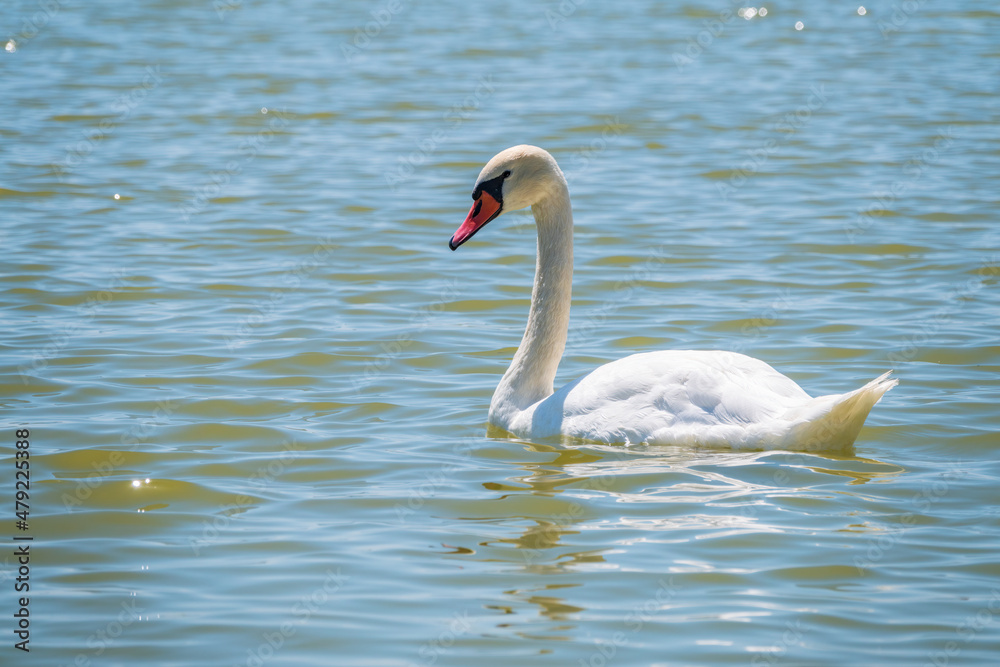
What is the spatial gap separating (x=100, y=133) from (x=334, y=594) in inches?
498

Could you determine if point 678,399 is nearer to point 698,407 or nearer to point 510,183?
point 698,407

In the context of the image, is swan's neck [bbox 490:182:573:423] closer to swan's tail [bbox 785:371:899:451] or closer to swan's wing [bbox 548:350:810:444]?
swan's wing [bbox 548:350:810:444]

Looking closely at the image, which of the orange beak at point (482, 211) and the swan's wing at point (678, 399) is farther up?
the orange beak at point (482, 211)

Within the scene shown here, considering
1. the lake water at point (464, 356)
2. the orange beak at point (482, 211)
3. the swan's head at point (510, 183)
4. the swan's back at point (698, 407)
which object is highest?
the swan's head at point (510, 183)

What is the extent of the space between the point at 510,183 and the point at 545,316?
82cm

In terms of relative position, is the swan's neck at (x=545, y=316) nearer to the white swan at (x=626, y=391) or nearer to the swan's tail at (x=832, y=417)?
the white swan at (x=626, y=391)

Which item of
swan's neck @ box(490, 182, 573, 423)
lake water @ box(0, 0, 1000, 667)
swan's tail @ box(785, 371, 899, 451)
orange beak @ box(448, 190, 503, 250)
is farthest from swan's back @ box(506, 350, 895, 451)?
orange beak @ box(448, 190, 503, 250)

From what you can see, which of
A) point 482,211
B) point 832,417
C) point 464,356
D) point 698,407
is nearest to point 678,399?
point 698,407

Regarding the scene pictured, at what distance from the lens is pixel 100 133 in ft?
53.0

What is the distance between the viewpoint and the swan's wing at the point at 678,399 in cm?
615

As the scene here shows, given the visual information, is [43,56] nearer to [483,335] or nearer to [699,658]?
[483,335]

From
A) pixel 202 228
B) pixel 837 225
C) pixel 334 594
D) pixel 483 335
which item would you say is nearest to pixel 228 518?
pixel 334 594

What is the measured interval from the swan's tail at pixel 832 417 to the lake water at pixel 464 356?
151mm

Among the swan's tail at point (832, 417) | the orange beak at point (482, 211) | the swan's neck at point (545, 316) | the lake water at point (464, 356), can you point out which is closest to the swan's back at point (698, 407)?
the swan's tail at point (832, 417)
